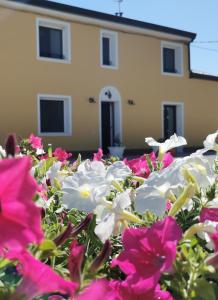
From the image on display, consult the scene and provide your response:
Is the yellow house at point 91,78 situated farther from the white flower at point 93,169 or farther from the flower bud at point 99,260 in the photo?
the flower bud at point 99,260

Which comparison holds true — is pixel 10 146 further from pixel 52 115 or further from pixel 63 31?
pixel 63 31

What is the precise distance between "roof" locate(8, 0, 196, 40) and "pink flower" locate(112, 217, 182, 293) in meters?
16.7

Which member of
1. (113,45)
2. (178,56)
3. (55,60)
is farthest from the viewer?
(178,56)

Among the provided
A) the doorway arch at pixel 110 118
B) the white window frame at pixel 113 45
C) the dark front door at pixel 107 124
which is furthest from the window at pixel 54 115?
the white window frame at pixel 113 45

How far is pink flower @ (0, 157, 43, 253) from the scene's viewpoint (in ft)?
1.78

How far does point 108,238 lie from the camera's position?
3.03ft

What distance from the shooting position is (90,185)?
1123 millimetres

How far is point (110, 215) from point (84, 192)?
0.47 feet

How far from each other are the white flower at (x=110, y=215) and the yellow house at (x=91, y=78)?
1599cm

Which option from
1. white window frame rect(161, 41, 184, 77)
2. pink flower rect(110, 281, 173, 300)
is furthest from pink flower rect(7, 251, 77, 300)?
white window frame rect(161, 41, 184, 77)

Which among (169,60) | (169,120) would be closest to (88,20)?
(169,60)

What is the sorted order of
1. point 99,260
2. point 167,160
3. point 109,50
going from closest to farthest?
point 99,260, point 167,160, point 109,50

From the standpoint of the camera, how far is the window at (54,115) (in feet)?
58.8

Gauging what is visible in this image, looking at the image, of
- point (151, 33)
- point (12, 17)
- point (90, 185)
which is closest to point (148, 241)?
point (90, 185)
